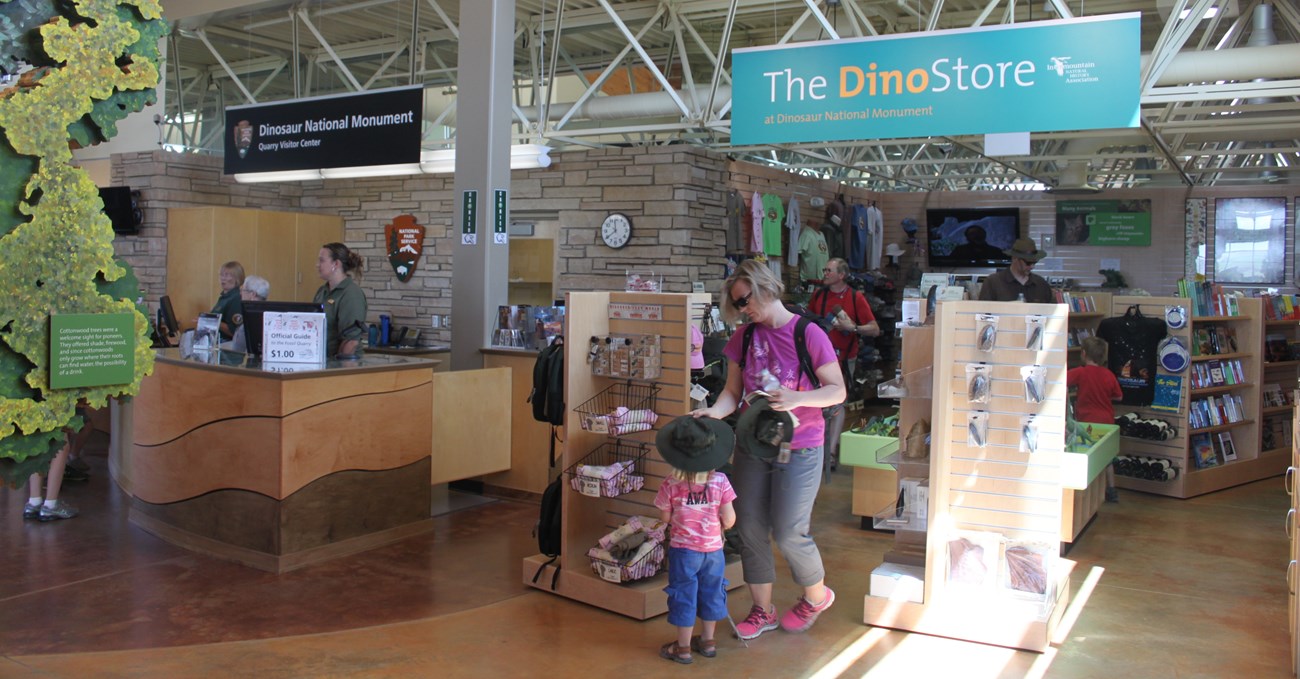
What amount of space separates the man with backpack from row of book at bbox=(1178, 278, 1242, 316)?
249cm

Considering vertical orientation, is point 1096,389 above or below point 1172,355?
below

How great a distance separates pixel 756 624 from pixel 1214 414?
5404 mm

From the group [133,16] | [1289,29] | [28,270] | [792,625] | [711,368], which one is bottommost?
[792,625]

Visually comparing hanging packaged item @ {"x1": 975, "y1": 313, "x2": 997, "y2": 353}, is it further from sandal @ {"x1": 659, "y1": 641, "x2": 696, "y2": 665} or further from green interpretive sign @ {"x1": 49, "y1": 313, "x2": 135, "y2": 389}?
green interpretive sign @ {"x1": 49, "y1": 313, "x2": 135, "y2": 389}

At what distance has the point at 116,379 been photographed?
359cm

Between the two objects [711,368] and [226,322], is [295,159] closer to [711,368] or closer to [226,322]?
[226,322]

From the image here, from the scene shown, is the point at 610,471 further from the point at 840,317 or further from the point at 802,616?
the point at 840,317

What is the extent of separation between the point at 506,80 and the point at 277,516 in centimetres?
363

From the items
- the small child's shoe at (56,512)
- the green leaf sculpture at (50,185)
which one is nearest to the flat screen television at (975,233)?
the small child's shoe at (56,512)

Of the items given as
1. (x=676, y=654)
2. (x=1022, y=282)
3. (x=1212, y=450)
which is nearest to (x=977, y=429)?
(x=676, y=654)

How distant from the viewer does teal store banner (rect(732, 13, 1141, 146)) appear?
5.57 m

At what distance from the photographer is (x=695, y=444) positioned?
4.11m

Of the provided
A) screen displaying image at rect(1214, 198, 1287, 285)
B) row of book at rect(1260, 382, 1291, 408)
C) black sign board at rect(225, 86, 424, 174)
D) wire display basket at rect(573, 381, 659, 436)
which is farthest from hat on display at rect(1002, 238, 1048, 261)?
screen displaying image at rect(1214, 198, 1287, 285)

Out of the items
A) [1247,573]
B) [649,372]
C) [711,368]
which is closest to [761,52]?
[711,368]
